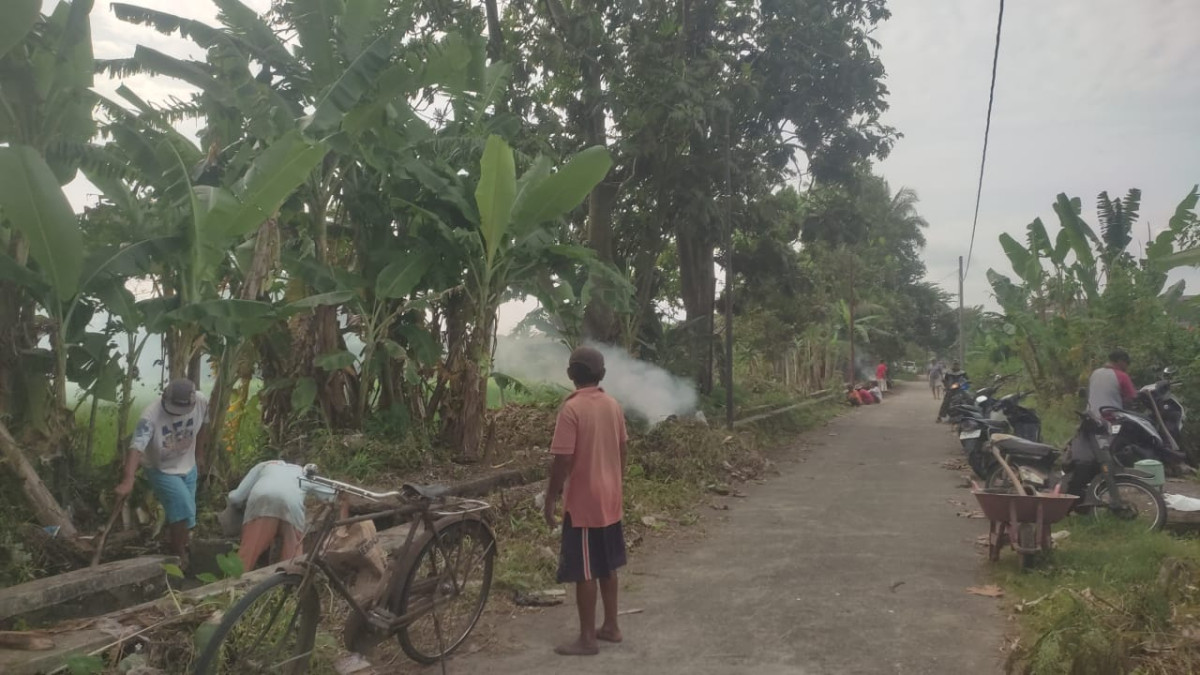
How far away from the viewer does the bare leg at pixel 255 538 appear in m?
5.57

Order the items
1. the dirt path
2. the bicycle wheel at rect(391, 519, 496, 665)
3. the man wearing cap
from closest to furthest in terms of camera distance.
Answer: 1. the bicycle wheel at rect(391, 519, 496, 665)
2. the dirt path
3. the man wearing cap

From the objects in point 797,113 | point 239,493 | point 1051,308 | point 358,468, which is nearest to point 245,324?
point 239,493

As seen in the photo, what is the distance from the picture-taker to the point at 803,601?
5977 mm

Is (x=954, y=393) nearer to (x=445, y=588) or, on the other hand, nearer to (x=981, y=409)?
(x=981, y=409)

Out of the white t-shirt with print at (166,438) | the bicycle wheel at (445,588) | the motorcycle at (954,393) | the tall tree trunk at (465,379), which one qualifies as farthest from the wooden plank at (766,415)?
the white t-shirt with print at (166,438)

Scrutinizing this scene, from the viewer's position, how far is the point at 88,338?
21.5 ft

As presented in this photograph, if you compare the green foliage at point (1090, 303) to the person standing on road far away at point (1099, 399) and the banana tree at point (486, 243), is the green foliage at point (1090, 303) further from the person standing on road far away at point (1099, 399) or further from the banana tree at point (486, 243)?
the banana tree at point (486, 243)

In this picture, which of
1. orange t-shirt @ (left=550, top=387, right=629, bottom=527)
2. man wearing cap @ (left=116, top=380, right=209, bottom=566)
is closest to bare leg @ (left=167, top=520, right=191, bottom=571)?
man wearing cap @ (left=116, top=380, right=209, bottom=566)

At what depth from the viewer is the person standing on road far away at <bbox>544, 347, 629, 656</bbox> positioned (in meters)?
4.95

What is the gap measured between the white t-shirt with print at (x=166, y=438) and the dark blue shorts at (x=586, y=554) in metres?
3.04

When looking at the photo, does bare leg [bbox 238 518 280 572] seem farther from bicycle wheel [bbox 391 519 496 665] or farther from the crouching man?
bicycle wheel [bbox 391 519 496 665]

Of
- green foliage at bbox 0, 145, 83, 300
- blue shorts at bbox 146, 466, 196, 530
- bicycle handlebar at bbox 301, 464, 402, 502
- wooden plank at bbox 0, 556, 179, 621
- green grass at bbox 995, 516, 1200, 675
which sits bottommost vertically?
green grass at bbox 995, 516, 1200, 675

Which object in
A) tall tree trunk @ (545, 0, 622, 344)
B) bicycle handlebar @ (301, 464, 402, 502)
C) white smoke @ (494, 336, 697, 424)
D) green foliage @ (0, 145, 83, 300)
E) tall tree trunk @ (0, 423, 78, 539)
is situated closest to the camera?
bicycle handlebar @ (301, 464, 402, 502)

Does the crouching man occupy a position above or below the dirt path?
above
